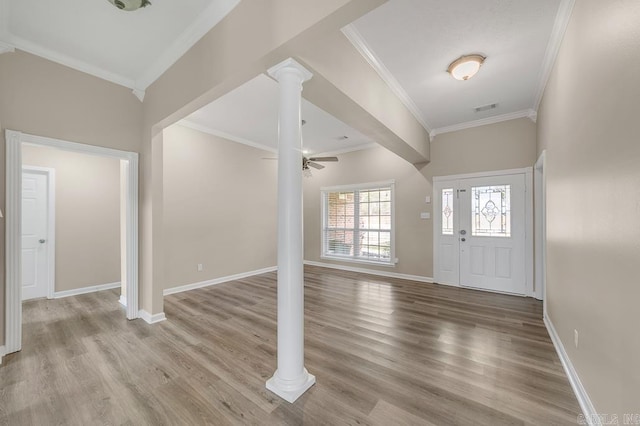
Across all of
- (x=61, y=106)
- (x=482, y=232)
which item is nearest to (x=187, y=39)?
(x=61, y=106)

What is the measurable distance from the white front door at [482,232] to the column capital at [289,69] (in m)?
3.82

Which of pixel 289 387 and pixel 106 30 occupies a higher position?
pixel 106 30

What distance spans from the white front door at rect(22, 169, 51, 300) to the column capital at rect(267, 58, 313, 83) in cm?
448

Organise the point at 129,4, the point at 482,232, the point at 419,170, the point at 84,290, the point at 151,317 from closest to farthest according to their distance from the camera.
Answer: the point at 129,4
the point at 151,317
the point at 84,290
the point at 482,232
the point at 419,170

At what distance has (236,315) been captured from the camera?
3301mm

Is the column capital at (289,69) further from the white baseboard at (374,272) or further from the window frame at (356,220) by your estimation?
the white baseboard at (374,272)

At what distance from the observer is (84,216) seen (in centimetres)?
429

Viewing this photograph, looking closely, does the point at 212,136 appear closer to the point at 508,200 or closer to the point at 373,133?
the point at 373,133

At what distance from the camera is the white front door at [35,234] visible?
3.74m

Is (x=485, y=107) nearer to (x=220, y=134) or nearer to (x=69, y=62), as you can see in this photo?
(x=220, y=134)

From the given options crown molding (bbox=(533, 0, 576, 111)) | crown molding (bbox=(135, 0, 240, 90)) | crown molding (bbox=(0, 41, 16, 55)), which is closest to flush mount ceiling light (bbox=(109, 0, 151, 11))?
crown molding (bbox=(135, 0, 240, 90))

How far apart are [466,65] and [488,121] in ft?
7.30

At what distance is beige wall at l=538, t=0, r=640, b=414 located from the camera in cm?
113

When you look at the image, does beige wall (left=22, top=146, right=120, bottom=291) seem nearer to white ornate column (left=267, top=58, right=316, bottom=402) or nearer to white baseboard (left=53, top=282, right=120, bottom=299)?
white baseboard (left=53, top=282, right=120, bottom=299)
